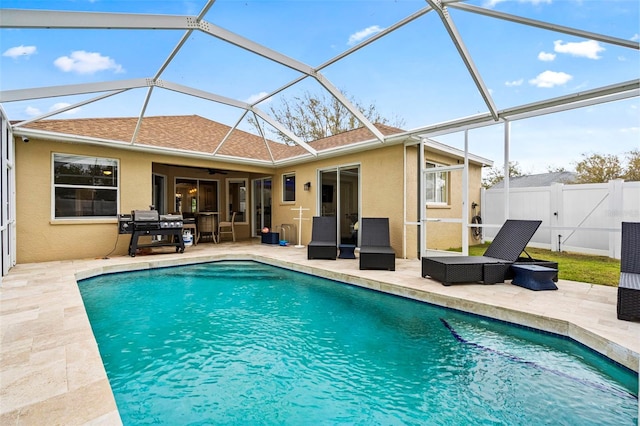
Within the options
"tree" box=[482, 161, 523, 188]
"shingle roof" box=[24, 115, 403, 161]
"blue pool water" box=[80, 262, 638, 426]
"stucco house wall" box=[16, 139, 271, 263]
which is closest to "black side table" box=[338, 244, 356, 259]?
"shingle roof" box=[24, 115, 403, 161]

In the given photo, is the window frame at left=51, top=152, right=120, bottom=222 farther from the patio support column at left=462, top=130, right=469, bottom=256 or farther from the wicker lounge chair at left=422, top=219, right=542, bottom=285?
the patio support column at left=462, top=130, right=469, bottom=256

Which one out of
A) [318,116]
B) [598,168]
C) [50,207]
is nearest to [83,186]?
[50,207]

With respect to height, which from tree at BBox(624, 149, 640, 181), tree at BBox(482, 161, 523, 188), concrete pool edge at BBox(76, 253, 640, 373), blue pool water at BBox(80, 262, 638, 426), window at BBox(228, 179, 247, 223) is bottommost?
blue pool water at BBox(80, 262, 638, 426)

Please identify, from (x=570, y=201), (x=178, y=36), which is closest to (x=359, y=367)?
(x=178, y=36)

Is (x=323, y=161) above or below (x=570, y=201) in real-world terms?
above

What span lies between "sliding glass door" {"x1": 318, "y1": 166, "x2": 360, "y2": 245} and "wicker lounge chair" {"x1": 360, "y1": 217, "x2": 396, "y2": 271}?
1.91 m

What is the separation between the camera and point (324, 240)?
8.28 m

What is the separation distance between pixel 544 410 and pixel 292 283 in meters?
4.38

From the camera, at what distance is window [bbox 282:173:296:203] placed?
439 inches

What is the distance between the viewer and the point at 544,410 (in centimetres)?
228

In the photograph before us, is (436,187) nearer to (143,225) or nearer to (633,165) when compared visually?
(143,225)

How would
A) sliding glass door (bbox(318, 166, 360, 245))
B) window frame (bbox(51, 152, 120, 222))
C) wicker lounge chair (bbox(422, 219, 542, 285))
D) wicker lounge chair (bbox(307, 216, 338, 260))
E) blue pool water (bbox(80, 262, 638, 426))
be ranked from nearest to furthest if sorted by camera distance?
blue pool water (bbox(80, 262, 638, 426)) → wicker lounge chair (bbox(422, 219, 542, 285)) → window frame (bbox(51, 152, 120, 222)) → wicker lounge chair (bbox(307, 216, 338, 260)) → sliding glass door (bbox(318, 166, 360, 245))

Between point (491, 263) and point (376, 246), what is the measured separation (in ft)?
8.34

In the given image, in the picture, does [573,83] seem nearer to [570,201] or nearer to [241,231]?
[570,201]
